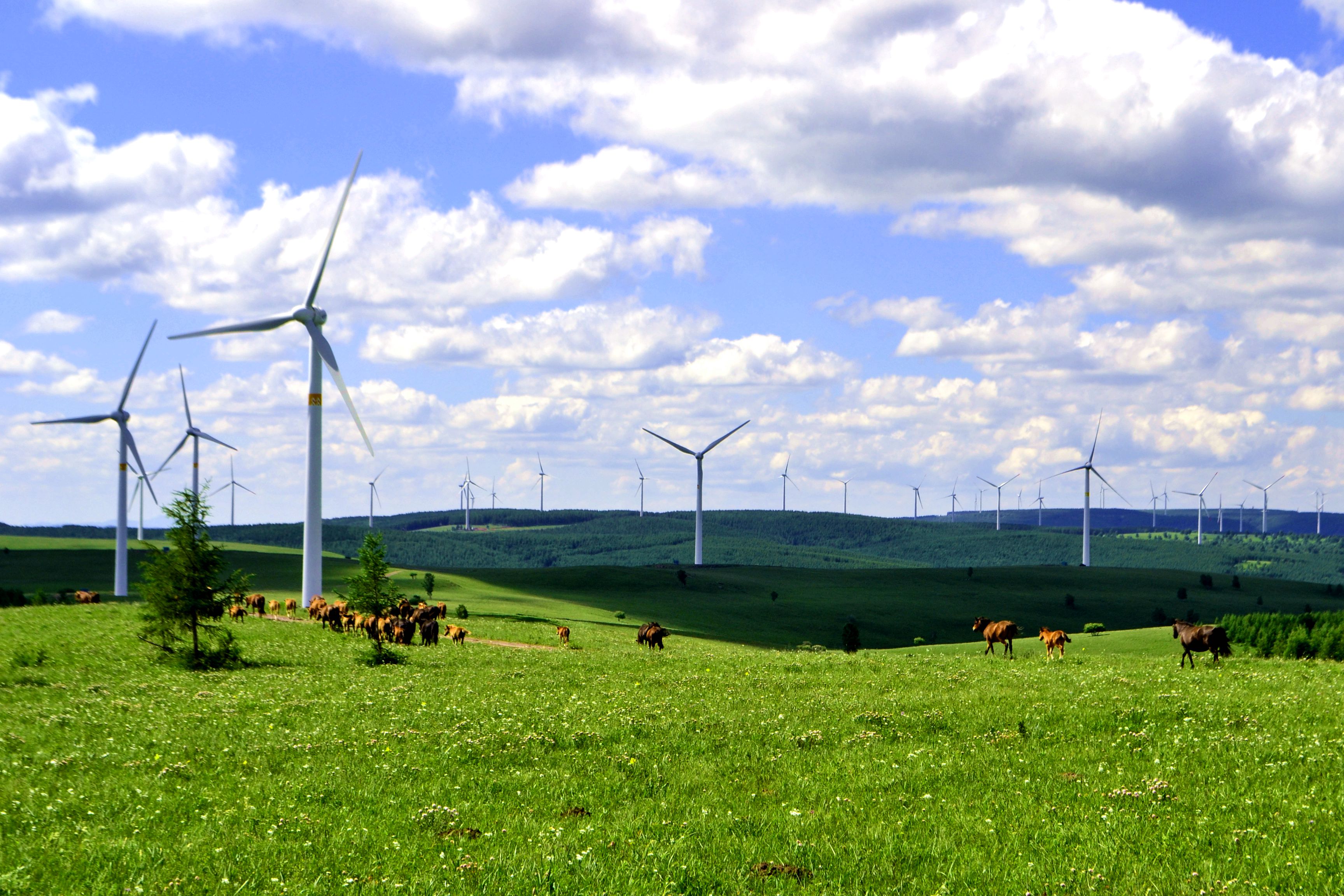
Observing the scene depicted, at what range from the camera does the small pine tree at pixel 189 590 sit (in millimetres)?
36438

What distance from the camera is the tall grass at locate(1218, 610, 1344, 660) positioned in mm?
41906

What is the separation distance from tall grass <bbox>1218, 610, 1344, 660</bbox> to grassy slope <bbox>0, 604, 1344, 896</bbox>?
41.1 feet

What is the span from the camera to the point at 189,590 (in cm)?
3688

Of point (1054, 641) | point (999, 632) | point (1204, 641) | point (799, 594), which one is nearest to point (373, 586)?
point (999, 632)

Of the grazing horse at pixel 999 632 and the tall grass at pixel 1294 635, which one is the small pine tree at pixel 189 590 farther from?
the tall grass at pixel 1294 635

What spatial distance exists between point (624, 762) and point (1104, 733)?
34.2 ft

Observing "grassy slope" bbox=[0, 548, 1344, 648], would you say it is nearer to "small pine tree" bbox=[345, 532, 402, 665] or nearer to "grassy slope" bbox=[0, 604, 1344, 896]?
"small pine tree" bbox=[345, 532, 402, 665]

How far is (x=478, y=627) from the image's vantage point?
5988 centimetres

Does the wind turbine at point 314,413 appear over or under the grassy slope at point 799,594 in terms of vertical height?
over

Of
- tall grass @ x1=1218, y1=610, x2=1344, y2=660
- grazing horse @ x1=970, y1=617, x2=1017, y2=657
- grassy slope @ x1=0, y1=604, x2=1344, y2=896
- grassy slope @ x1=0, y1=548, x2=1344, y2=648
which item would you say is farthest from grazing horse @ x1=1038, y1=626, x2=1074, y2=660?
grassy slope @ x1=0, y1=548, x2=1344, y2=648

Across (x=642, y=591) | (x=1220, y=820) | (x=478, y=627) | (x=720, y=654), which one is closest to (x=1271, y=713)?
Result: (x=1220, y=820)

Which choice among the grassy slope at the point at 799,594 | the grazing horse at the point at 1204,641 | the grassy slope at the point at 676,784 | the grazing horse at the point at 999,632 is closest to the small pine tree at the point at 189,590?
the grassy slope at the point at 676,784

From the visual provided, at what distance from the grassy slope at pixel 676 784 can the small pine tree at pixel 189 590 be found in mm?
5366

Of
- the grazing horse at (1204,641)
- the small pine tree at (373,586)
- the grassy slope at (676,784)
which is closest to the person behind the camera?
the grassy slope at (676,784)
